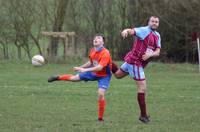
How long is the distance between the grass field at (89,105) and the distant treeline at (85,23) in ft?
23.1

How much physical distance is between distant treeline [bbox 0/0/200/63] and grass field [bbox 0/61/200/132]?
7026 mm

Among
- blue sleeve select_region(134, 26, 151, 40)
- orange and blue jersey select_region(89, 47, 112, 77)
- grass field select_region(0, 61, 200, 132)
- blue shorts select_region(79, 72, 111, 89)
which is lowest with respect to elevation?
grass field select_region(0, 61, 200, 132)

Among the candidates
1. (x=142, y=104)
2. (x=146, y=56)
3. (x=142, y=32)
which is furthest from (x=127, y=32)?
(x=142, y=104)

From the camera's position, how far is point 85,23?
3089 centimetres

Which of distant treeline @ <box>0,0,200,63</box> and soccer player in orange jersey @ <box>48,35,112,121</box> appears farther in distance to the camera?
distant treeline @ <box>0,0,200,63</box>

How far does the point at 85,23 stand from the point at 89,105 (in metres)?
18.1

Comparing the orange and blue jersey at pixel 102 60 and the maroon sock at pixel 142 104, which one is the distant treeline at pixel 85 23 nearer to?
the orange and blue jersey at pixel 102 60

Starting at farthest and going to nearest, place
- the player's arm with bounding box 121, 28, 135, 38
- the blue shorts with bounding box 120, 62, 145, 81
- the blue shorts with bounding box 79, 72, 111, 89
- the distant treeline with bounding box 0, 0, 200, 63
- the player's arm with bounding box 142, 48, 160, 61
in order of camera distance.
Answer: the distant treeline with bounding box 0, 0, 200, 63 → the blue shorts with bounding box 79, 72, 111, 89 → the blue shorts with bounding box 120, 62, 145, 81 → the player's arm with bounding box 142, 48, 160, 61 → the player's arm with bounding box 121, 28, 135, 38

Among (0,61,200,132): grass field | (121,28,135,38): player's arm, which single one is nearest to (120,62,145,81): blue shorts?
(121,28,135,38): player's arm

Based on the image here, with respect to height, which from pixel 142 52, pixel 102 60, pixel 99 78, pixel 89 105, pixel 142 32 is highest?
pixel 142 32

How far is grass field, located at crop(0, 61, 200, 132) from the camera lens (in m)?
9.74

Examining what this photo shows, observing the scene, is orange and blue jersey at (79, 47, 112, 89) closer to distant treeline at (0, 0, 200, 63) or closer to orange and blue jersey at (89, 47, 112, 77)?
orange and blue jersey at (89, 47, 112, 77)

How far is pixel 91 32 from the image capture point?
3050cm

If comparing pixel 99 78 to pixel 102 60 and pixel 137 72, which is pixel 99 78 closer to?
pixel 102 60
